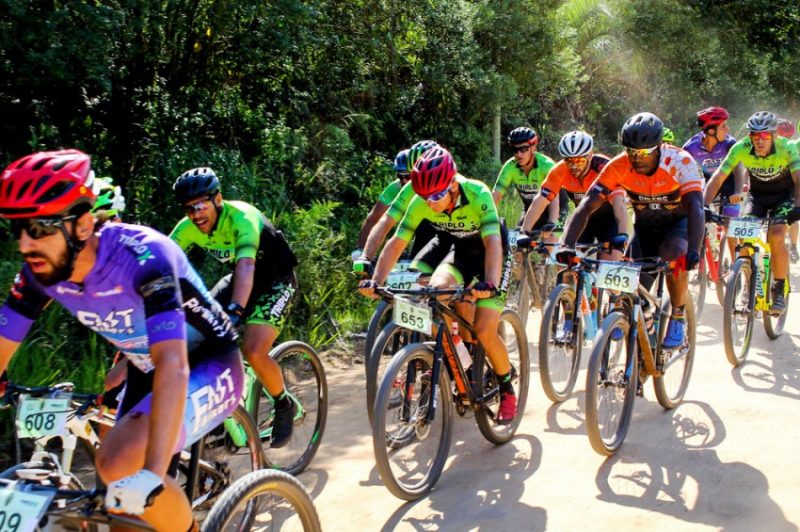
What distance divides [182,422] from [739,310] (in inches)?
244

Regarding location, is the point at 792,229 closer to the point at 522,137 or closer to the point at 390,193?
the point at 522,137

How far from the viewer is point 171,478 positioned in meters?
3.08

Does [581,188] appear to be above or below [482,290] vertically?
above

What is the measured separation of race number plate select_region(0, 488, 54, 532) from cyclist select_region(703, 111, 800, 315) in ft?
23.8

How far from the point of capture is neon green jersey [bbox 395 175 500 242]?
18.4 ft

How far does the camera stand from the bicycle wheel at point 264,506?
9.84ft

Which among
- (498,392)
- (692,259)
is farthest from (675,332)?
(498,392)

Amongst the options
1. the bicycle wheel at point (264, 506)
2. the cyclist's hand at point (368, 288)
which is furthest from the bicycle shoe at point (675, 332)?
the bicycle wheel at point (264, 506)

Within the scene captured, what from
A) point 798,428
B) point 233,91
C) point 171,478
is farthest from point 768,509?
point 233,91

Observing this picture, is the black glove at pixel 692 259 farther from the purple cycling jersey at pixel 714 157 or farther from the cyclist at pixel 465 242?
the purple cycling jersey at pixel 714 157

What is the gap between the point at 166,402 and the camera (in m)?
2.77

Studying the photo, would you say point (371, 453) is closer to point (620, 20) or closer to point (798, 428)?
point (798, 428)

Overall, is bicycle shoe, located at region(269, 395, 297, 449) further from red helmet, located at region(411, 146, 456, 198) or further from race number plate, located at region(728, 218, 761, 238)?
race number plate, located at region(728, 218, 761, 238)

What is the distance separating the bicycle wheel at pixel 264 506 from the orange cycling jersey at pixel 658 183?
13.2 feet
